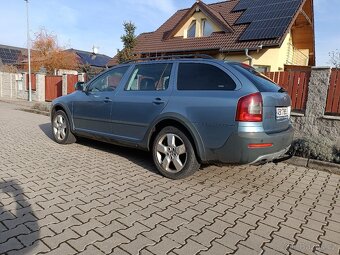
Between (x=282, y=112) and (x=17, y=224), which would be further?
(x=282, y=112)

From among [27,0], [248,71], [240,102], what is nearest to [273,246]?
[240,102]

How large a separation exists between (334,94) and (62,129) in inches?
242

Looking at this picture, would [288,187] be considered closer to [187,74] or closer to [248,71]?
[248,71]

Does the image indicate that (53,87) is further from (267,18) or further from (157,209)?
(157,209)

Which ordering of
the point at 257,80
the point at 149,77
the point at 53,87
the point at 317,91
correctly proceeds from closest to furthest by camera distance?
the point at 257,80 → the point at 149,77 → the point at 317,91 → the point at 53,87

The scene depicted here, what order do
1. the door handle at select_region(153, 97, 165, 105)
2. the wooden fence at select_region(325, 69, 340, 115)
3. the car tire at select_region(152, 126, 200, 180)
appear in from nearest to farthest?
the car tire at select_region(152, 126, 200, 180), the door handle at select_region(153, 97, 165, 105), the wooden fence at select_region(325, 69, 340, 115)

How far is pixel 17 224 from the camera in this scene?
8.81ft

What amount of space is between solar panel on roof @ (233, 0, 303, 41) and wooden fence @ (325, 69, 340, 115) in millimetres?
7449

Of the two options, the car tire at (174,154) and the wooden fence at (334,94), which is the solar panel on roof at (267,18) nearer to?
the wooden fence at (334,94)

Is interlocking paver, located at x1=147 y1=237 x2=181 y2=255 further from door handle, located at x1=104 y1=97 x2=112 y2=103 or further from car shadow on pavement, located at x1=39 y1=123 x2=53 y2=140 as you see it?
car shadow on pavement, located at x1=39 y1=123 x2=53 y2=140

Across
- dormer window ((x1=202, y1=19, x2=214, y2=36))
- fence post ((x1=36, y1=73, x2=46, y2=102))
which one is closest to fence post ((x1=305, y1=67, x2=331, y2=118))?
dormer window ((x1=202, y1=19, x2=214, y2=36))

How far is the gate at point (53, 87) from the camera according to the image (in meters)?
15.9

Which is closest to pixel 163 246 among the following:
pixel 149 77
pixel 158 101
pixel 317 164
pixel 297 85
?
pixel 158 101

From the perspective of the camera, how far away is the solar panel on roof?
1363 cm
